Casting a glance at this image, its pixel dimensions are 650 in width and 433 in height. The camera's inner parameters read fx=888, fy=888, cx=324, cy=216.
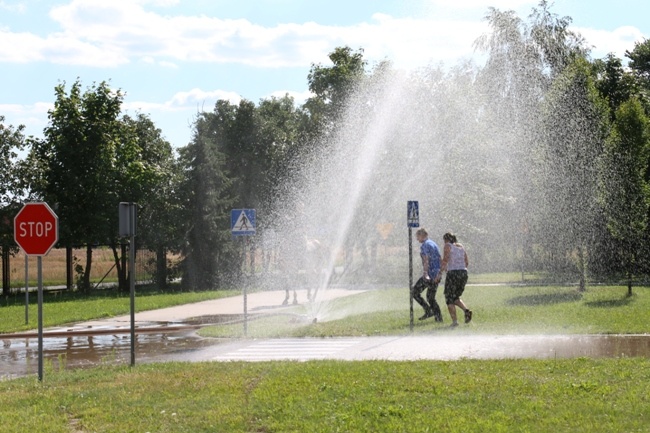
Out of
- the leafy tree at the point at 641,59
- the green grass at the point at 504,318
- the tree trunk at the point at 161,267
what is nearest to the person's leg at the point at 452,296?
the green grass at the point at 504,318

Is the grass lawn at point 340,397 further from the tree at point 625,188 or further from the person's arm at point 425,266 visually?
the tree at point 625,188

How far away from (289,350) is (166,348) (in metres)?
2.94

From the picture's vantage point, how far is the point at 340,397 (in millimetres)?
9766

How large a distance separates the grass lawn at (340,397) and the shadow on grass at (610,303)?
10192 millimetres

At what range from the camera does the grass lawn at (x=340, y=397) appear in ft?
28.0

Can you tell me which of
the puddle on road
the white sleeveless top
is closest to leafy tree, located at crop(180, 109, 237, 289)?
the puddle on road

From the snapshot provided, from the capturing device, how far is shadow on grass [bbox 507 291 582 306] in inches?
935

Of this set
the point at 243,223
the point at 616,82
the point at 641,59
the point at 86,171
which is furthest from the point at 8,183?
the point at 641,59

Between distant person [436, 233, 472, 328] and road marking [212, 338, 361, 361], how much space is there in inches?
101

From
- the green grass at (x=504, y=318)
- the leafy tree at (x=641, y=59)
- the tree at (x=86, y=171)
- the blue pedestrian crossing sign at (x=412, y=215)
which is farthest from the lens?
the leafy tree at (x=641, y=59)

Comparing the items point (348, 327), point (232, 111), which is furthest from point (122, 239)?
point (348, 327)

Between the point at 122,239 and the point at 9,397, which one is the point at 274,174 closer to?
the point at 122,239

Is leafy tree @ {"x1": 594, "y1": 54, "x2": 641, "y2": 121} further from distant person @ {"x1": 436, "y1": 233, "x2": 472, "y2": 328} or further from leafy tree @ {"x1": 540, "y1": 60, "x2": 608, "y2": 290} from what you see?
distant person @ {"x1": 436, "y1": 233, "x2": 472, "y2": 328}

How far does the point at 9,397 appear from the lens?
439 inches
